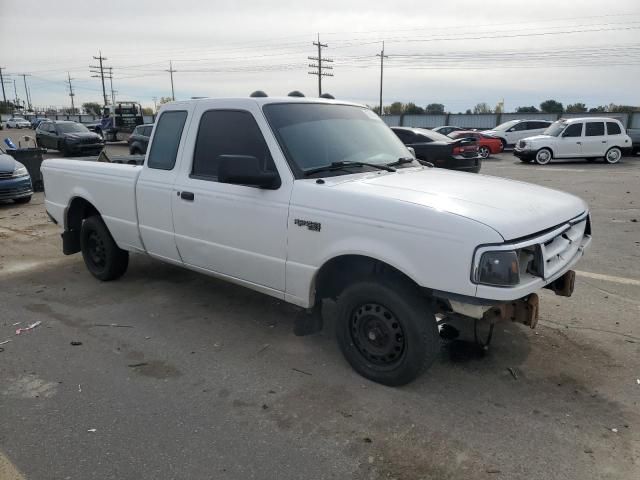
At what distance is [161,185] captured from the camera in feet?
15.3

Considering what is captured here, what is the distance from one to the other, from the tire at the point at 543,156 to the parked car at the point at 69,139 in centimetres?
1931

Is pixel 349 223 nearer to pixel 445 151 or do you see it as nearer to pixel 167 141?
pixel 167 141

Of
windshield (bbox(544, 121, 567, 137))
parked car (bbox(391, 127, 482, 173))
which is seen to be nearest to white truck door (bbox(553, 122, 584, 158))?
windshield (bbox(544, 121, 567, 137))

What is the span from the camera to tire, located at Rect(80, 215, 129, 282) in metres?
5.61

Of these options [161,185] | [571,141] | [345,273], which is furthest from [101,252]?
[571,141]

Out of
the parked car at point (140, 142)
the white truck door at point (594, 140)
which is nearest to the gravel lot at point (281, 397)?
the white truck door at point (594, 140)

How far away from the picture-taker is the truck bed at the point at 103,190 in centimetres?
510

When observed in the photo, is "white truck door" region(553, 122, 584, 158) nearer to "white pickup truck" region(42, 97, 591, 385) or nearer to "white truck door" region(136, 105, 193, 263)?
"white pickup truck" region(42, 97, 591, 385)

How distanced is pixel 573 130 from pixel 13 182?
61.7ft

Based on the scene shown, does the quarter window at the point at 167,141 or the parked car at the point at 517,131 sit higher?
the quarter window at the point at 167,141

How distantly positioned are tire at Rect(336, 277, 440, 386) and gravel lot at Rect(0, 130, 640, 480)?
0.16 meters

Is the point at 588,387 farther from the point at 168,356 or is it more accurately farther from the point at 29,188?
the point at 29,188

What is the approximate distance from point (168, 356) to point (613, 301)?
4.23m

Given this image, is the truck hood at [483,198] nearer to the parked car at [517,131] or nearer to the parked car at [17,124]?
the parked car at [517,131]
